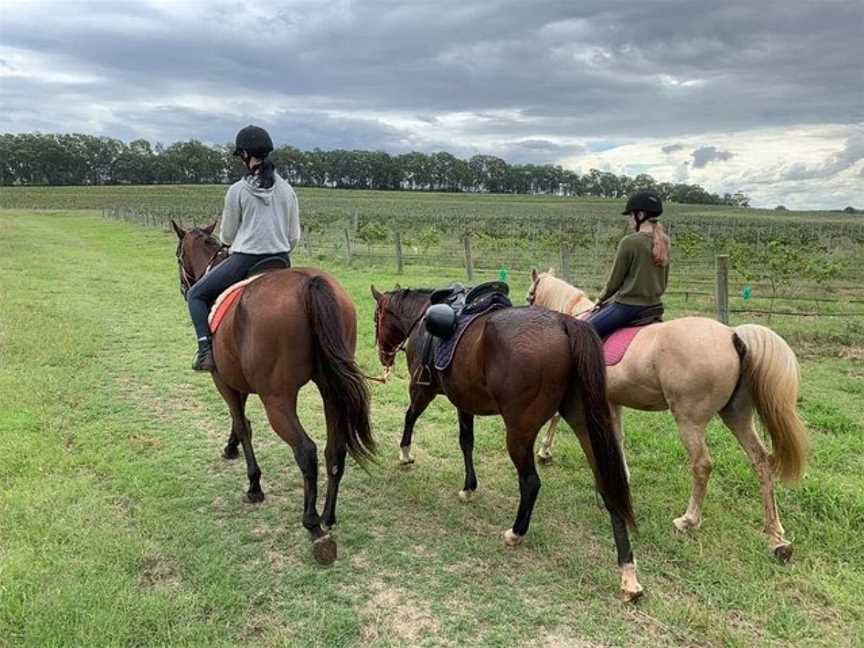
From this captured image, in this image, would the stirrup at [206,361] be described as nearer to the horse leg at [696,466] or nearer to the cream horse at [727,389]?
the cream horse at [727,389]

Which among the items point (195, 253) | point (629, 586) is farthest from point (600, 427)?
point (195, 253)

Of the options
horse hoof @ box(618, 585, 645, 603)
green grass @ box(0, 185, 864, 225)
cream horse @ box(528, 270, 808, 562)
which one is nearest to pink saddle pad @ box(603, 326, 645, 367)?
cream horse @ box(528, 270, 808, 562)

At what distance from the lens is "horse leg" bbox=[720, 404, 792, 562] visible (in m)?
3.74

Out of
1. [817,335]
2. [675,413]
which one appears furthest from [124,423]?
[817,335]

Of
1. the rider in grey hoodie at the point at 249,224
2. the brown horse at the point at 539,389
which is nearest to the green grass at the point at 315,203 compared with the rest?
the rider in grey hoodie at the point at 249,224

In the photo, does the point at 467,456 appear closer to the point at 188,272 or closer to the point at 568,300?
the point at 568,300

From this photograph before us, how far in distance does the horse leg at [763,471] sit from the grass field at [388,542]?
0.11 metres

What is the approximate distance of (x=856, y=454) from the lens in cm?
523

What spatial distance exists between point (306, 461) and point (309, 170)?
367 ft

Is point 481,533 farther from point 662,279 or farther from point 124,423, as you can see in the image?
point 124,423

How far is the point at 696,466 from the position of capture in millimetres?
4109

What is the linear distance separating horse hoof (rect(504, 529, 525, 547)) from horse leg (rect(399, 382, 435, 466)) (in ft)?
4.47

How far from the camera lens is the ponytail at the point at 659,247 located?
445 centimetres

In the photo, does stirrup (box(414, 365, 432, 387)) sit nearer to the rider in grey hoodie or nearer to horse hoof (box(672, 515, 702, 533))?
the rider in grey hoodie
